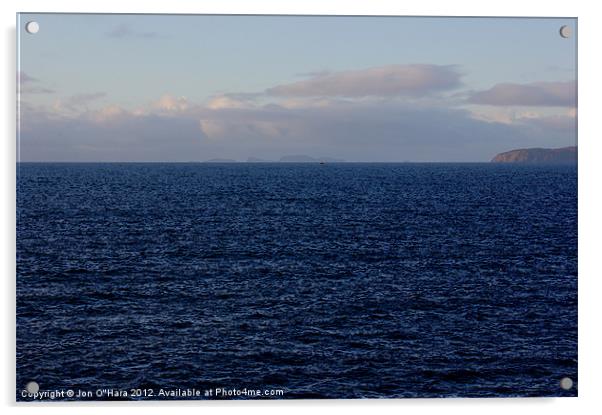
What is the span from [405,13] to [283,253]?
16.7 m

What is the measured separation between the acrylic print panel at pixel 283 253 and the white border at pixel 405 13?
10.9 inches

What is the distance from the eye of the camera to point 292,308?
2253 cm

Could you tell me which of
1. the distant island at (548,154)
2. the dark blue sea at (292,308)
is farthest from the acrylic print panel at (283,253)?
the distant island at (548,154)

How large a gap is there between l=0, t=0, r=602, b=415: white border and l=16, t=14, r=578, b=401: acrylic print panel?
28 cm

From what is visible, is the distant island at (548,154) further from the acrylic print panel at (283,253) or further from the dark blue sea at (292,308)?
the dark blue sea at (292,308)

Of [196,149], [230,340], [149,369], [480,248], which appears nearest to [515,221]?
[480,248]

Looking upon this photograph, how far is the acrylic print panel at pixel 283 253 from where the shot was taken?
17.1m

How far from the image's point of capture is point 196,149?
2436 centimetres

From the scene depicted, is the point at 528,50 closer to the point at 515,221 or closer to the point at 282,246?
the point at 282,246

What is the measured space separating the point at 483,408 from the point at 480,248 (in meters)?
17.1

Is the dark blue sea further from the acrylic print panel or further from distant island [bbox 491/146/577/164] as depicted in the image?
distant island [bbox 491/146/577/164]

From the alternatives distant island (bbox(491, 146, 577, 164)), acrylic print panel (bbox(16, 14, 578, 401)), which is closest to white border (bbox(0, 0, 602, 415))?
acrylic print panel (bbox(16, 14, 578, 401))

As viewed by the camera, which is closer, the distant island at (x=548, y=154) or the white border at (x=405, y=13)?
the white border at (x=405, y=13)

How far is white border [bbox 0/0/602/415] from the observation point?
15.8m
